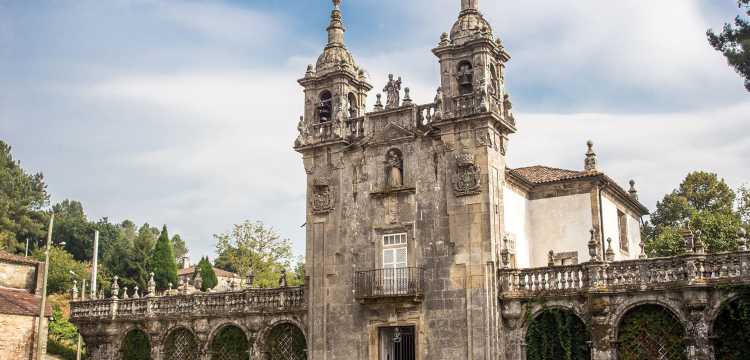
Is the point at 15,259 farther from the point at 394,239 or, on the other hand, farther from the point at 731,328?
the point at 731,328

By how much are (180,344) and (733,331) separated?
71.2ft

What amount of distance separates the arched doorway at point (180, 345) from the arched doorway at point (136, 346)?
0.99 m

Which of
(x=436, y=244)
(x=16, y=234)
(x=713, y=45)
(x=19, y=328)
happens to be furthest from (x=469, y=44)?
(x=16, y=234)

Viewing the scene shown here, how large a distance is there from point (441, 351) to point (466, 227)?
13.9 feet

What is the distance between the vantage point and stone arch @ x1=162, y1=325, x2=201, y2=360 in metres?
35.3

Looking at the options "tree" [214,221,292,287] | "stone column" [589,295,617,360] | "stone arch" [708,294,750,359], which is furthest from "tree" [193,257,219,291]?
"stone arch" [708,294,750,359]

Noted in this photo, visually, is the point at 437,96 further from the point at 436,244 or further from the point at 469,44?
the point at 436,244

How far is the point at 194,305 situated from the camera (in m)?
35.3

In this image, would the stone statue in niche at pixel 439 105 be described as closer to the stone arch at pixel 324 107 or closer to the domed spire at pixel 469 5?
the domed spire at pixel 469 5

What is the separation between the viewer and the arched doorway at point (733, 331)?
80.4 feet

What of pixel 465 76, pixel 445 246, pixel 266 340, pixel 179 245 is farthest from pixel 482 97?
pixel 179 245

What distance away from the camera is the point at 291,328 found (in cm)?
3319

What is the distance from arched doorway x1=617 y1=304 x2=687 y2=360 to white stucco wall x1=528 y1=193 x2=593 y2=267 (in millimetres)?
6137

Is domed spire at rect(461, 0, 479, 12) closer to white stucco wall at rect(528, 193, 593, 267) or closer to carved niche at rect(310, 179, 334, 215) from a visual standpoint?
white stucco wall at rect(528, 193, 593, 267)
